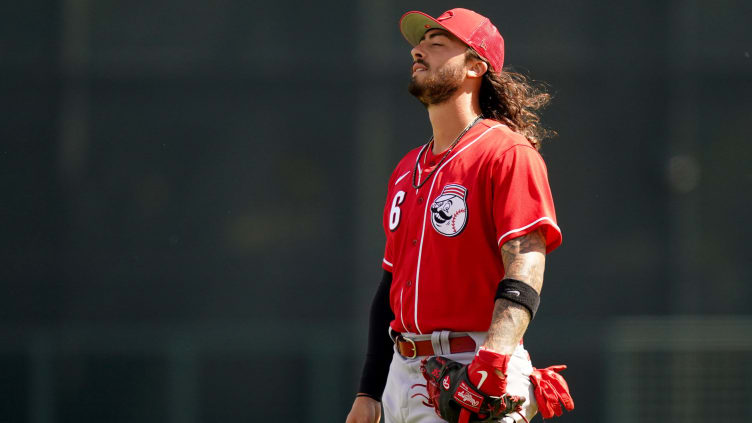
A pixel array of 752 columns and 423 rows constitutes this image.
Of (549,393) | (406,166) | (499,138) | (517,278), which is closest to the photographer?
(517,278)

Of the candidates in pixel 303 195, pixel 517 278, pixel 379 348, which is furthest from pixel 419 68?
pixel 303 195

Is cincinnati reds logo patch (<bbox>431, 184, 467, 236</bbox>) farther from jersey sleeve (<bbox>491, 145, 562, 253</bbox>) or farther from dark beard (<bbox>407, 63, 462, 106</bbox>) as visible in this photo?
dark beard (<bbox>407, 63, 462, 106</bbox>)

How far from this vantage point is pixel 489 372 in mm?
2477

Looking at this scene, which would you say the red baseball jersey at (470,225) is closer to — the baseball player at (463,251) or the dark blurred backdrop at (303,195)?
the baseball player at (463,251)

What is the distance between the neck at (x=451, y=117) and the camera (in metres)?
3.03

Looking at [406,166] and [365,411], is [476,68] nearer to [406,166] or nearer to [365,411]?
[406,166]

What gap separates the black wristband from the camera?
2.56 metres

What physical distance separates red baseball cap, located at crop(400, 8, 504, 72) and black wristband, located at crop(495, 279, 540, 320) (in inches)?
32.7

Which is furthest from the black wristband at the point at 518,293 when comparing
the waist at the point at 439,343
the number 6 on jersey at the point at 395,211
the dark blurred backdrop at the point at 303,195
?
the dark blurred backdrop at the point at 303,195

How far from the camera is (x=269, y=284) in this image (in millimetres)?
6367

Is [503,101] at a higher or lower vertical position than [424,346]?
higher

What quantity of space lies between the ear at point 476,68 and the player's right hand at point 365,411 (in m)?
1.16

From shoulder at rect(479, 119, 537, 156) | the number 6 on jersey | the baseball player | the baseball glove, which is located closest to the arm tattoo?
the baseball player

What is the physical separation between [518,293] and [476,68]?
2.78 ft
